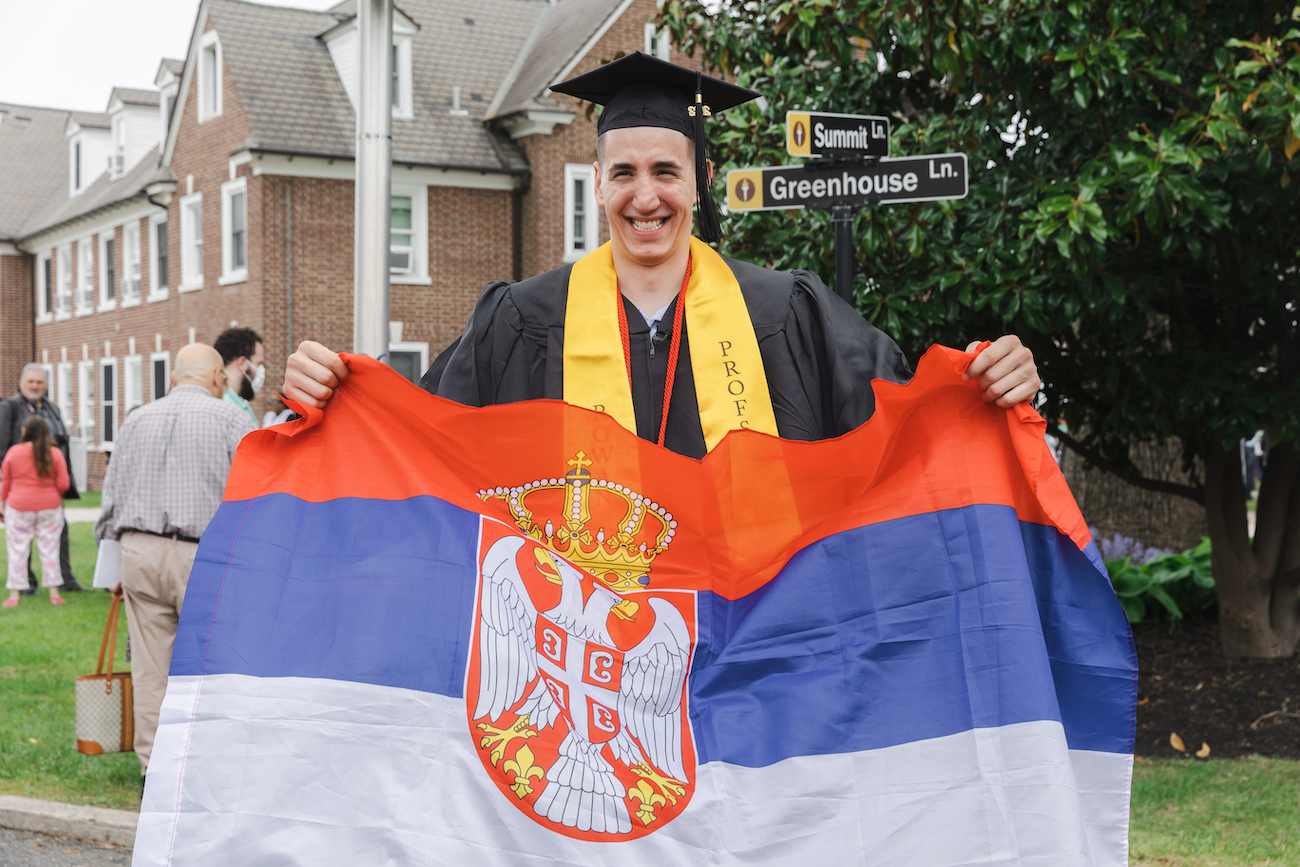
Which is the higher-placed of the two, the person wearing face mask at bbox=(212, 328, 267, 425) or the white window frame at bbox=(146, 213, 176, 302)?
the white window frame at bbox=(146, 213, 176, 302)

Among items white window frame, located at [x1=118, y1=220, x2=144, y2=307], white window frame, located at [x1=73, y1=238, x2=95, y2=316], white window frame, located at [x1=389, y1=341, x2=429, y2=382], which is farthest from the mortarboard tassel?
white window frame, located at [x1=73, y1=238, x2=95, y2=316]

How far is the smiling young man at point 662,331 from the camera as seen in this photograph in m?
2.94

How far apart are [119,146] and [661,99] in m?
33.8

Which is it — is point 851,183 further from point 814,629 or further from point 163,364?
point 163,364

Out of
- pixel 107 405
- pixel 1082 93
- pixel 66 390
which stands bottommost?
pixel 107 405

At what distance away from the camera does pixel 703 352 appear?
2973mm

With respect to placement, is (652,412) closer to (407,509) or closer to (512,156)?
(407,509)

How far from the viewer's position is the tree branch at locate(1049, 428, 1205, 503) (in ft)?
26.1

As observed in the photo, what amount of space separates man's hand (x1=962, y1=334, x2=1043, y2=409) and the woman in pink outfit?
35.8ft

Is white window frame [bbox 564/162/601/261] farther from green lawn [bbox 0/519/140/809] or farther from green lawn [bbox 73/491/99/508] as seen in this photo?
green lawn [bbox 0/519/140/809]

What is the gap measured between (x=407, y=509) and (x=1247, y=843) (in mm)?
3910

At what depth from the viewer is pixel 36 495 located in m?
11.8

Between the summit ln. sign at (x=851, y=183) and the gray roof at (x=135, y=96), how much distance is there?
31.0m

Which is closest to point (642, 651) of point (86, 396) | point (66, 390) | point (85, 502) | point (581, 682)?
point (581, 682)
